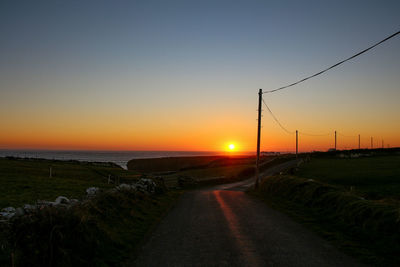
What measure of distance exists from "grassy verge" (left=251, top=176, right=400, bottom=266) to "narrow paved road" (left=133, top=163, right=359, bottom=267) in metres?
0.68

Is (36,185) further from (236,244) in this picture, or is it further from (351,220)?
(351,220)

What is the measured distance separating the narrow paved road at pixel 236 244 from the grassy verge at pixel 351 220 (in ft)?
2.23

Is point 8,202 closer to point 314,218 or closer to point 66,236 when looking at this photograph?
point 66,236

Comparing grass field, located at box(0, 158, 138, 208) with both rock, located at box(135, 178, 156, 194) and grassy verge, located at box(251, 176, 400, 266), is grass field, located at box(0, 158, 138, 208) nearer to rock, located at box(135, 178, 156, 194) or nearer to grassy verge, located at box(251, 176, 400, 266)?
rock, located at box(135, 178, 156, 194)

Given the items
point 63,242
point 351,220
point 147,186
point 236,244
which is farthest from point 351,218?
point 147,186

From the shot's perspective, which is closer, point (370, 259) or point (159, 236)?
point (370, 259)

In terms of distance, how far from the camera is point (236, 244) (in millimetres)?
9750

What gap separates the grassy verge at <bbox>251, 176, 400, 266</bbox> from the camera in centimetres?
923

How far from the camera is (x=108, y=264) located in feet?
27.0

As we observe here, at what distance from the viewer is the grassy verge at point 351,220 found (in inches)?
364

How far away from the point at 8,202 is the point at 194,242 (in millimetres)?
11227

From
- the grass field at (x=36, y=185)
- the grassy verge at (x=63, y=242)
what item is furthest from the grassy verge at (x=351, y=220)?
the grass field at (x=36, y=185)

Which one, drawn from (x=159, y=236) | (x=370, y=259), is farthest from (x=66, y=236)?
(x=370, y=259)

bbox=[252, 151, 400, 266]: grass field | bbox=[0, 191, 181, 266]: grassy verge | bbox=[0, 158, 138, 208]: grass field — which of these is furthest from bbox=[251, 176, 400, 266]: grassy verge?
bbox=[0, 158, 138, 208]: grass field
